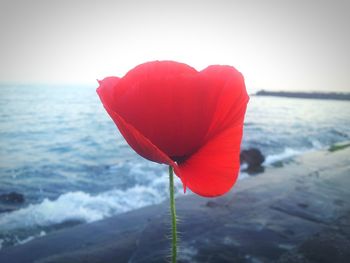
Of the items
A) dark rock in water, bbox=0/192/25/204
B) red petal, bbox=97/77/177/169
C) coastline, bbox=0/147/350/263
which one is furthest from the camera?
dark rock in water, bbox=0/192/25/204

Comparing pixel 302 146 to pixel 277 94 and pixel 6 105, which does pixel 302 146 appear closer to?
pixel 6 105

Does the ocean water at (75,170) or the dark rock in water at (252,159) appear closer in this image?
the ocean water at (75,170)

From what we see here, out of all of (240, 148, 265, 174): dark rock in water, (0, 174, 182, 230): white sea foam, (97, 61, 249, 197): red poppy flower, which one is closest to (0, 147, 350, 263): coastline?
(0, 174, 182, 230): white sea foam

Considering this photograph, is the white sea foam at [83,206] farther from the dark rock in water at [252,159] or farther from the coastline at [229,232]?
the dark rock in water at [252,159]

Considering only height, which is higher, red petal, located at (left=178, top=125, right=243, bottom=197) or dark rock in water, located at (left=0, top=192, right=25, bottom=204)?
red petal, located at (left=178, top=125, right=243, bottom=197)

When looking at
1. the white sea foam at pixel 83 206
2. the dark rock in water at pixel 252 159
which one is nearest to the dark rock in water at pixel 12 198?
the white sea foam at pixel 83 206

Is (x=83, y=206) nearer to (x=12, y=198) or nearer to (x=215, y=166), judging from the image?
(x=12, y=198)

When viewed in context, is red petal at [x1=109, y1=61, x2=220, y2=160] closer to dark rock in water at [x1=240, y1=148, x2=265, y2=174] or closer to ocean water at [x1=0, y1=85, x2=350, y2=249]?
ocean water at [x1=0, y1=85, x2=350, y2=249]

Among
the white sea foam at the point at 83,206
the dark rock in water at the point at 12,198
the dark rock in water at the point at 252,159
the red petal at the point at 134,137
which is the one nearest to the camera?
the red petal at the point at 134,137
